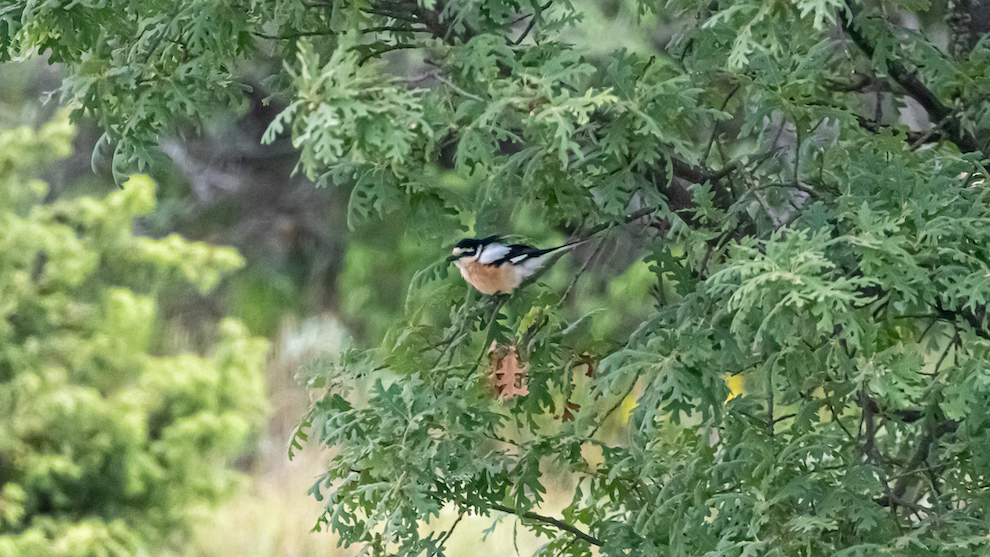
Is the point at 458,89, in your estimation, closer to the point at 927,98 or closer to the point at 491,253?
the point at 491,253

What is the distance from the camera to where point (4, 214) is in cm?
283

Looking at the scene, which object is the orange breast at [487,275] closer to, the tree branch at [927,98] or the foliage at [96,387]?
the tree branch at [927,98]

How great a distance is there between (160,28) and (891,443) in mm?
1125

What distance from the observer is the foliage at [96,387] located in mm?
2807

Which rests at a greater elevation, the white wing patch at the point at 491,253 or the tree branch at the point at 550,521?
the white wing patch at the point at 491,253

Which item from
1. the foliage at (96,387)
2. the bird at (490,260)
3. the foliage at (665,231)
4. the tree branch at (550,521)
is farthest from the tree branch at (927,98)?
the foliage at (96,387)

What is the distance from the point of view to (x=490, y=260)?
1228 mm

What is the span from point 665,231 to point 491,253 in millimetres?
269

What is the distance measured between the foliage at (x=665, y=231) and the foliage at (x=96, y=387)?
1710 millimetres

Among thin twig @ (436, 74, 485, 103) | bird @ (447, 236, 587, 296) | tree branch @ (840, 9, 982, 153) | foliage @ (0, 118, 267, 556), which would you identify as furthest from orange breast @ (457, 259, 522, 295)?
foliage @ (0, 118, 267, 556)

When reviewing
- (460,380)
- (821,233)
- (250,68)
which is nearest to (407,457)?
(460,380)

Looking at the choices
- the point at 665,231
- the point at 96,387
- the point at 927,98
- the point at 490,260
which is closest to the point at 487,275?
the point at 490,260

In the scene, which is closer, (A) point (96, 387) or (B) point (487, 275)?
(B) point (487, 275)

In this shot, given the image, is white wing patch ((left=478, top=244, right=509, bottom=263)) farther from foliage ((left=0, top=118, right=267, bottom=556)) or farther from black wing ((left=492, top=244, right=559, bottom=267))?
foliage ((left=0, top=118, right=267, bottom=556))
